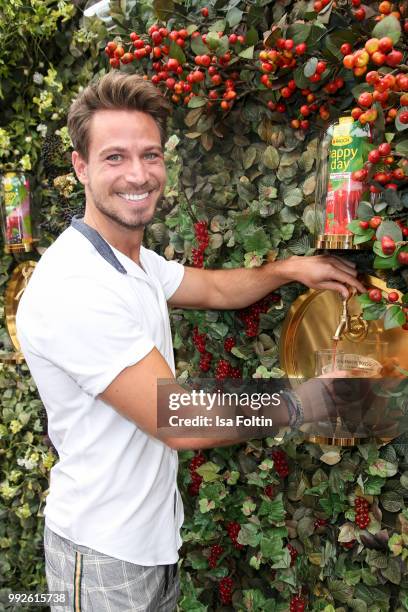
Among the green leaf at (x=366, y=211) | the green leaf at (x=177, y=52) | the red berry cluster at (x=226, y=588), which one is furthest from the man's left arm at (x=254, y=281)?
the red berry cluster at (x=226, y=588)

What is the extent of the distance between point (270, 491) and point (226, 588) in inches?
13.4

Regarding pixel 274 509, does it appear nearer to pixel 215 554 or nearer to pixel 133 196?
pixel 215 554

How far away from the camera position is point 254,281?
154 centimetres

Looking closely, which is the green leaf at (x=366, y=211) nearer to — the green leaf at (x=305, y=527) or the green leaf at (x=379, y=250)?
the green leaf at (x=379, y=250)

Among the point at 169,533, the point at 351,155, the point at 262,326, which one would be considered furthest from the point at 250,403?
the point at 351,155

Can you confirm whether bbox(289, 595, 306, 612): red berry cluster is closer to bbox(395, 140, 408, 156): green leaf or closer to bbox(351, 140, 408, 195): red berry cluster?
bbox(351, 140, 408, 195): red berry cluster

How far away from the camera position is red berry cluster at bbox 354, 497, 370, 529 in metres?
1.36

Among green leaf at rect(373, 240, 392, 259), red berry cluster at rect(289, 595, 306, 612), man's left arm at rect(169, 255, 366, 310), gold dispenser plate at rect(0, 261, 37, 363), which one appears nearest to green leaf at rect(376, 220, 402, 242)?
green leaf at rect(373, 240, 392, 259)

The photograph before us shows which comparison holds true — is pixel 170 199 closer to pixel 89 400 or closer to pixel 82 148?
pixel 82 148

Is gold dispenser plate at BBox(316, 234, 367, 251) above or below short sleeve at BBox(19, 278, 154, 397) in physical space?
above

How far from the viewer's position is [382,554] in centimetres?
136

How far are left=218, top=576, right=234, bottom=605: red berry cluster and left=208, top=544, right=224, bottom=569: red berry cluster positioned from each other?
47 mm

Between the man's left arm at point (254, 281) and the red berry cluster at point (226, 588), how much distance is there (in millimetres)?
749
